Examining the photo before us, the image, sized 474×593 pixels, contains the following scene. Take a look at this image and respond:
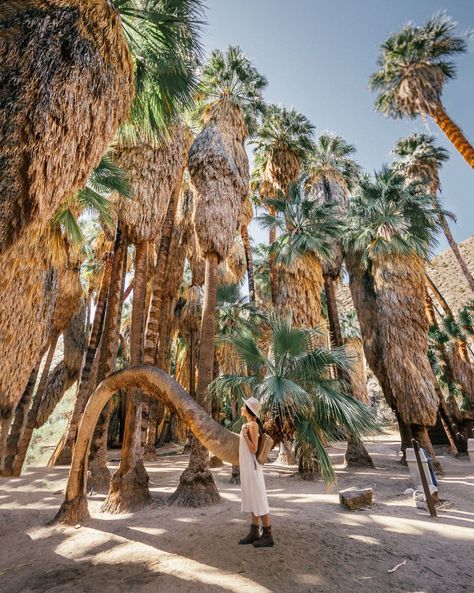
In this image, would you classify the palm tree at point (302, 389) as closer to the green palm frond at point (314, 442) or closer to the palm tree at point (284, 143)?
the green palm frond at point (314, 442)

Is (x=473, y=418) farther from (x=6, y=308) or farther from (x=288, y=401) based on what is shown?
(x=6, y=308)

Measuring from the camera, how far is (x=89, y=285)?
19391mm

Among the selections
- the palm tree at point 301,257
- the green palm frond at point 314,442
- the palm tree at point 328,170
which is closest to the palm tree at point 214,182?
the green palm frond at point 314,442

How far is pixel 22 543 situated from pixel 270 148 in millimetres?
18911

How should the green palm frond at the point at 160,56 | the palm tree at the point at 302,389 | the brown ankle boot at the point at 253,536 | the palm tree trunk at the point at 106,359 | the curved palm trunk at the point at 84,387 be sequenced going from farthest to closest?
1. the curved palm trunk at the point at 84,387
2. the palm tree trunk at the point at 106,359
3. the palm tree at the point at 302,389
4. the green palm frond at the point at 160,56
5. the brown ankle boot at the point at 253,536

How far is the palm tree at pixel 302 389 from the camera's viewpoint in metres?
7.04

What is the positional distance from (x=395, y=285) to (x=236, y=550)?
13.1 metres

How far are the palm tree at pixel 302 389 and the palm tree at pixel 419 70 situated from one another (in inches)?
399

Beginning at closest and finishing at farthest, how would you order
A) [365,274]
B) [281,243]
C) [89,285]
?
1. [281,243]
2. [365,274]
3. [89,285]

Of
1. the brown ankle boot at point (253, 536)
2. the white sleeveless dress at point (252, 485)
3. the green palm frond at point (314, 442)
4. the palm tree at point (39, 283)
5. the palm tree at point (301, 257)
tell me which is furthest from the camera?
the palm tree at point (301, 257)

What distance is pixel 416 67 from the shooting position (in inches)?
529

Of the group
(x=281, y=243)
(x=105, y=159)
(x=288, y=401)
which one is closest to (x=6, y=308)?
(x=105, y=159)

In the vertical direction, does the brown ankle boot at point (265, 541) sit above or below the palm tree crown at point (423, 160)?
below

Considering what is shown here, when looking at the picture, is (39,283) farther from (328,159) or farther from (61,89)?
(328,159)
